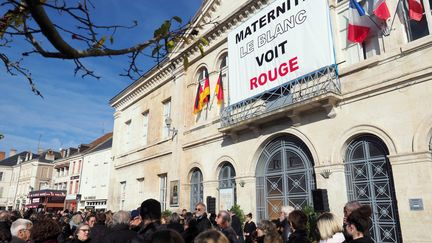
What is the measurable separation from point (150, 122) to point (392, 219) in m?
13.3

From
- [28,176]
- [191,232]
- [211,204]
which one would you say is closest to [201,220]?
[191,232]

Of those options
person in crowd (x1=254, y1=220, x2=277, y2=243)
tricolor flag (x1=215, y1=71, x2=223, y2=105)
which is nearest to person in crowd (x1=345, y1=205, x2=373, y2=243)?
person in crowd (x1=254, y1=220, x2=277, y2=243)

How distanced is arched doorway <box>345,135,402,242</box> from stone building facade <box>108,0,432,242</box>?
0.08 ft

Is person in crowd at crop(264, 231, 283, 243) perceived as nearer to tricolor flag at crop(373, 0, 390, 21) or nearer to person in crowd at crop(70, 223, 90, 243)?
person in crowd at crop(70, 223, 90, 243)

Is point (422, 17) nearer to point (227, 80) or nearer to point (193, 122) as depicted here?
point (227, 80)

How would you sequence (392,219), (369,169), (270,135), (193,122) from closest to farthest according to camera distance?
(392,219)
(369,169)
(270,135)
(193,122)

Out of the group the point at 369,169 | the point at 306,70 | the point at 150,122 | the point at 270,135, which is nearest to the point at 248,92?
the point at 270,135

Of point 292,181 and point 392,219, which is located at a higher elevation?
point 292,181

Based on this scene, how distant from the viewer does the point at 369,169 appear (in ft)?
26.3

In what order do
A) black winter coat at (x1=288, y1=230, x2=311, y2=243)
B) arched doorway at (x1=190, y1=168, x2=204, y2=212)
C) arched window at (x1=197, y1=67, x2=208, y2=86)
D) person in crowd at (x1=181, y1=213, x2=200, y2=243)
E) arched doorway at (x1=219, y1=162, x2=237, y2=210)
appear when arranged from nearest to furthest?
black winter coat at (x1=288, y1=230, x2=311, y2=243) < person in crowd at (x1=181, y1=213, x2=200, y2=243) < arched doorway at (x1=219, y1=162, x2=237, y2=210) < arched doorway at (x1=190, y1=168, x2=204, y2=212) < arched window at (x1=197, y1=67, x2=208, y2=86)

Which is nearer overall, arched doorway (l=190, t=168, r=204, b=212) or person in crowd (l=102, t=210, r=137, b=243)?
person in crowd (l=102, t=210, r=137, b=243)

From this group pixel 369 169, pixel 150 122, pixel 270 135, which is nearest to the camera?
pixel 369 169

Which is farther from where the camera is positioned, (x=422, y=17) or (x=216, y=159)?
(x=216, y=159)

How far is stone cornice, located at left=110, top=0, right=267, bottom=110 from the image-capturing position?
40.6ft
